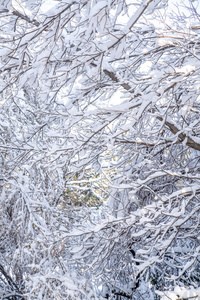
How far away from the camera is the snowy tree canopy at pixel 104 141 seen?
2684 millimetres

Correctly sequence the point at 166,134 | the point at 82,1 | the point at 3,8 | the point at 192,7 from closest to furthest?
1. the point at 3,8
2. the point at 82,1
3. the point at 192,7
4. the point at 166,134

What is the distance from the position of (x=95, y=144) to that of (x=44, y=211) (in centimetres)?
279

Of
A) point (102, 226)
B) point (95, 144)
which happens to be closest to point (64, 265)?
point (102, 226)

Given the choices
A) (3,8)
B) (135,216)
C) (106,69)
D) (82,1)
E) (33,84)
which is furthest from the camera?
(106,69)

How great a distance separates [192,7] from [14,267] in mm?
5501

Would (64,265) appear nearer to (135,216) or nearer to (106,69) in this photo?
(135,216)

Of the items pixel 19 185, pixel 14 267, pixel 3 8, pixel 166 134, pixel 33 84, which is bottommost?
pixel 14 267

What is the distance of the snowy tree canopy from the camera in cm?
268

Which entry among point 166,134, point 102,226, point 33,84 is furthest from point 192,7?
point 102,226

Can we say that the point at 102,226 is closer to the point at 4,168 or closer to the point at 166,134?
the point at 166,134

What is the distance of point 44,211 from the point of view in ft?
20.4

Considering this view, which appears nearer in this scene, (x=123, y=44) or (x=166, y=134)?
(x=123, y=44)

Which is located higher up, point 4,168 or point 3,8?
point 3,8

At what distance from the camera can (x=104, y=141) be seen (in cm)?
390
